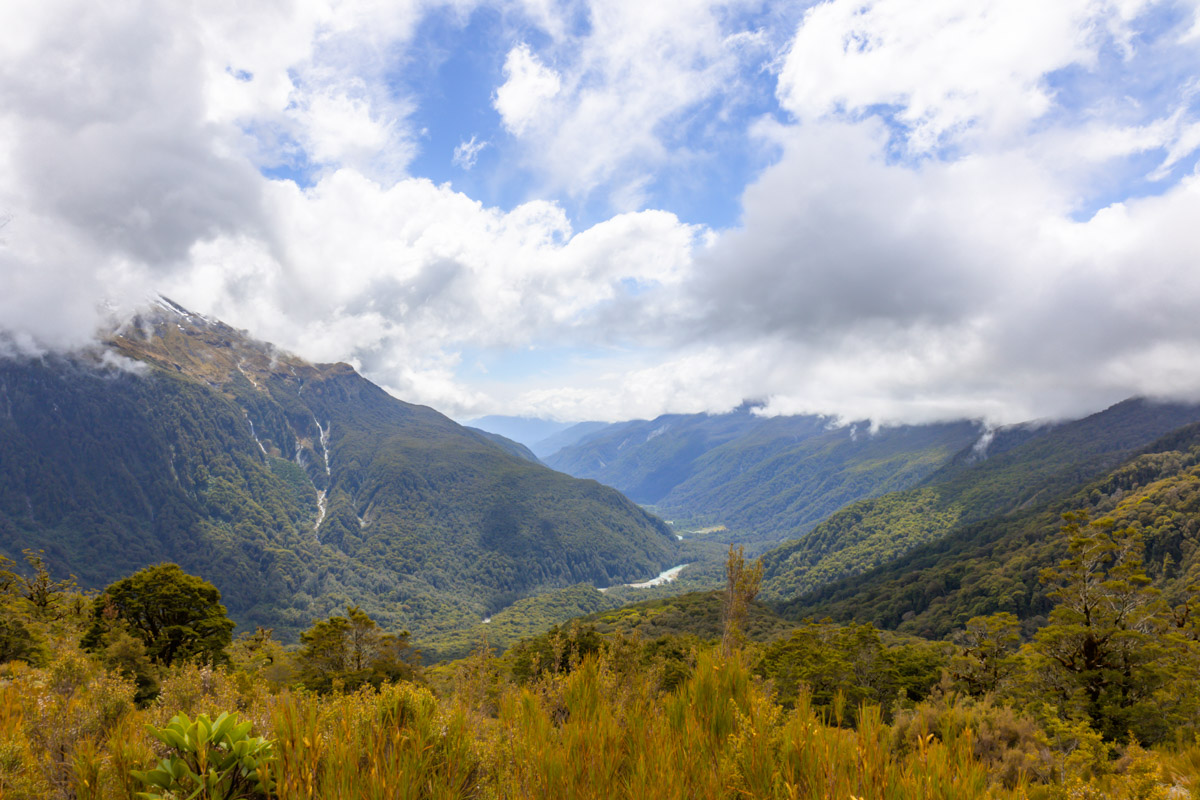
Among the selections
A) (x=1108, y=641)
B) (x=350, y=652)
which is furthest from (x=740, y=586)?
(x=350, y=652)

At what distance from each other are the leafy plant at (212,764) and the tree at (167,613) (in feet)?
118

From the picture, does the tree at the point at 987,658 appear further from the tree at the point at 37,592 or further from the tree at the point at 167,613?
the tree at the point at 37,592

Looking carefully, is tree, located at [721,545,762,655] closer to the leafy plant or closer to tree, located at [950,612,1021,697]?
the leafy plant

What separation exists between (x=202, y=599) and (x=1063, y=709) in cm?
4295

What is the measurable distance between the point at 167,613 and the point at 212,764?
39235mm

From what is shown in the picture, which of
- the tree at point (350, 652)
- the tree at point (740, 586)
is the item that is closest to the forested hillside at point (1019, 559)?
the tree at point (740, 586)

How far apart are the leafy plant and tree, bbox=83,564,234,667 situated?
35.9m

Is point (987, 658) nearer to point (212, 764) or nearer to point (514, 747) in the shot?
point (514, 747)

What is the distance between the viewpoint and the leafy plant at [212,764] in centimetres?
272

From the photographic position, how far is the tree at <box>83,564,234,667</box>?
30281 millimetres

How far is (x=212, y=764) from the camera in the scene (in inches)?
111

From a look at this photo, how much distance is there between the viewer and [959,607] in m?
116

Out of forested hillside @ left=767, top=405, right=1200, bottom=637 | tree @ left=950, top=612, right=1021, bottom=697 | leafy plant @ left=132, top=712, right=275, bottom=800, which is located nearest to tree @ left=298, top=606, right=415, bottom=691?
tree @ left=950, top=612, right=1021, bottom=697

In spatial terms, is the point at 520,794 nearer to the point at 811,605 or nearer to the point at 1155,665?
the point at 1155,665
